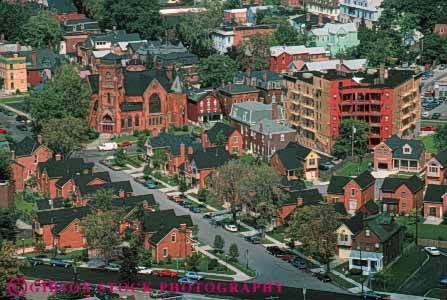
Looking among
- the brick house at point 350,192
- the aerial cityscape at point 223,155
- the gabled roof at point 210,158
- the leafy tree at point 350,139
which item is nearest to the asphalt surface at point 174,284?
the aerial cityscape at point 223,155

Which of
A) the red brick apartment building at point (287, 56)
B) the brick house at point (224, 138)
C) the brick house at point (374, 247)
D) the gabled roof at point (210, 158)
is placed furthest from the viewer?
the red brick apartment building at point (287, 56)

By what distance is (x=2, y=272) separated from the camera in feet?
277

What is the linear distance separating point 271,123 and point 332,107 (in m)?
6.41

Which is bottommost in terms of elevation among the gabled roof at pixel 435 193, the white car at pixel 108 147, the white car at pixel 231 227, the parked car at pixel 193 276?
the parked car at pixel 193 276

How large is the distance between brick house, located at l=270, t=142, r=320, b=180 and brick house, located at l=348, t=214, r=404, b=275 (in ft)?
69.6

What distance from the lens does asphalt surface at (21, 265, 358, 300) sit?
88.1m

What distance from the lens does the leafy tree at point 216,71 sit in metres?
152

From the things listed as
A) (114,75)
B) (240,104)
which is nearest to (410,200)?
(240,104)

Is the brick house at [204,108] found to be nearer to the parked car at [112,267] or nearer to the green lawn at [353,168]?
the green lawn at [353,168]

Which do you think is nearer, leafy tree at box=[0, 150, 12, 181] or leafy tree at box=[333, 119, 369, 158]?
leafy tree at box=[0, 150, 12, 181]

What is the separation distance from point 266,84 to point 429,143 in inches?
867

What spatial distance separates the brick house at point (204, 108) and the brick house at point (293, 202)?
121ft

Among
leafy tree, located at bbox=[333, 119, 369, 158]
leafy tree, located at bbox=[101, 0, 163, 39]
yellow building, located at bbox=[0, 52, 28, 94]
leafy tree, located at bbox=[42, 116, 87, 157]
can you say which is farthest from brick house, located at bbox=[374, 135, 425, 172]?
leafy tree, located at bbox=[101, 0, 163, 39]

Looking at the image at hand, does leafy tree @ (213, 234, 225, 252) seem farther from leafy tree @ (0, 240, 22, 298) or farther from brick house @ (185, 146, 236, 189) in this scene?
leafy tree @ (0, 240, 22, 298)
